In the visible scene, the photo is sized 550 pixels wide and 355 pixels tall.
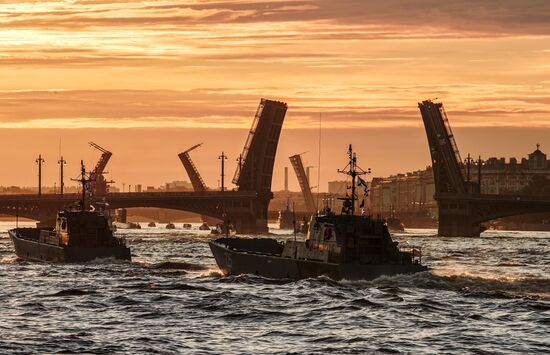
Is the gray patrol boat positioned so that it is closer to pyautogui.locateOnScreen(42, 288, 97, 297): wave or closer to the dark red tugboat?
pyautogui.locateOnScreen(42, 288, 97, 297): wave

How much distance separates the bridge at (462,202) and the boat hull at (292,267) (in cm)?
8742

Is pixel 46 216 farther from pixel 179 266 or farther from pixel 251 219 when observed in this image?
pixel 179 266

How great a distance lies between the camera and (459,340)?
42.1m

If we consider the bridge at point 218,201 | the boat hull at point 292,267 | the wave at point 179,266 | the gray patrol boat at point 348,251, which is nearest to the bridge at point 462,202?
the bridge at point 218,201

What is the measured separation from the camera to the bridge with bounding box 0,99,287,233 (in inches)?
6919

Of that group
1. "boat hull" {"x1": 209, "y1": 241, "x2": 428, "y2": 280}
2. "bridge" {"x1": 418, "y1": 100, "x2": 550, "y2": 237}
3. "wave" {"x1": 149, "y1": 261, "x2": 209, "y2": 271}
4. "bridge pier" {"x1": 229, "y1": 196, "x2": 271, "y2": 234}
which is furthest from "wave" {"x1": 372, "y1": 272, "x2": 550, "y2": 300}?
"bridge pier" {"x1": 229, "y1": 196, "x2": 271, "y2": 234}

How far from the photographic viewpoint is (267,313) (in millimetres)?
49594

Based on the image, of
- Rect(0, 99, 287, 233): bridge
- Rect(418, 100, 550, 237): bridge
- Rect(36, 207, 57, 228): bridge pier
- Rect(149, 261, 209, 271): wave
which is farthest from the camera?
Rect(36, 207, 57, 228): bridge pier

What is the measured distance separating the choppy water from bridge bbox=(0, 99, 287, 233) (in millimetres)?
100559

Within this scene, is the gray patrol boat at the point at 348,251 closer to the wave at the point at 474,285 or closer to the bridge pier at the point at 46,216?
the wave at the point at 474,285

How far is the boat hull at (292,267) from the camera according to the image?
61312 mm

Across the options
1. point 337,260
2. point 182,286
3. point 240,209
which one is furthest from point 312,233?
point 240,209

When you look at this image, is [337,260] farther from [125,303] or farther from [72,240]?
[72,240]

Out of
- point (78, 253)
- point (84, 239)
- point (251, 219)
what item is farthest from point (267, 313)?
point (251, 219)
